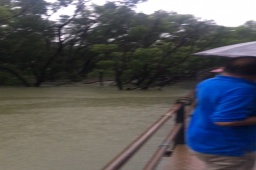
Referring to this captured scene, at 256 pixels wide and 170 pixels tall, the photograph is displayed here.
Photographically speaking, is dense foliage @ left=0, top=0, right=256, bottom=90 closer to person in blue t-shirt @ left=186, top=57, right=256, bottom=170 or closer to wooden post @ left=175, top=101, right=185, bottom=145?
wooden post @ left=175, top=101, right=185, bottom=145

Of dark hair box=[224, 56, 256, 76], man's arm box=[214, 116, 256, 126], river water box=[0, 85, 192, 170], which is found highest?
dark hair box=[224, 56, 256, 76]

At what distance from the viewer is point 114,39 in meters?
24.9

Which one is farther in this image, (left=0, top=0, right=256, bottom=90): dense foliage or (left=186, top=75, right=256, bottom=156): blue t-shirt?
(left=0, top=0, right=256, bottom=90): dense foliage

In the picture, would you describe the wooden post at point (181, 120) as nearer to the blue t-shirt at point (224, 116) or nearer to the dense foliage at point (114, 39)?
the blue t-shirt at point (224, 116)

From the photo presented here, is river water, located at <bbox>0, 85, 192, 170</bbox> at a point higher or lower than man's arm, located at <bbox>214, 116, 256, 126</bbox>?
lower

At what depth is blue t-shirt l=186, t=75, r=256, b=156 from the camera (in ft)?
8.11

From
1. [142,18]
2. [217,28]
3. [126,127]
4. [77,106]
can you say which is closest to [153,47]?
[142,18]

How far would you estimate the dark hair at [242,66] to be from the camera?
8.38ft

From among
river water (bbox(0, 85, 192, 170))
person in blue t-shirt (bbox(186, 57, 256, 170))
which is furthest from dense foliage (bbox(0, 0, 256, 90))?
person in blue t-shirt (bbox(186, 57, 256, 170))

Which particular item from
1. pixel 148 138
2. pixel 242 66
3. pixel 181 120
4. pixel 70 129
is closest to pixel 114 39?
pixel 70 129

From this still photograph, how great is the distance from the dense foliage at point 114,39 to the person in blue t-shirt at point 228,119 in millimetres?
19644

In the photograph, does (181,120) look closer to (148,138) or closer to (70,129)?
(148,138)

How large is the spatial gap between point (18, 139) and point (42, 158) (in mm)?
1996

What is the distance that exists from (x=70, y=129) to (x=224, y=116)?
28.9 ft
